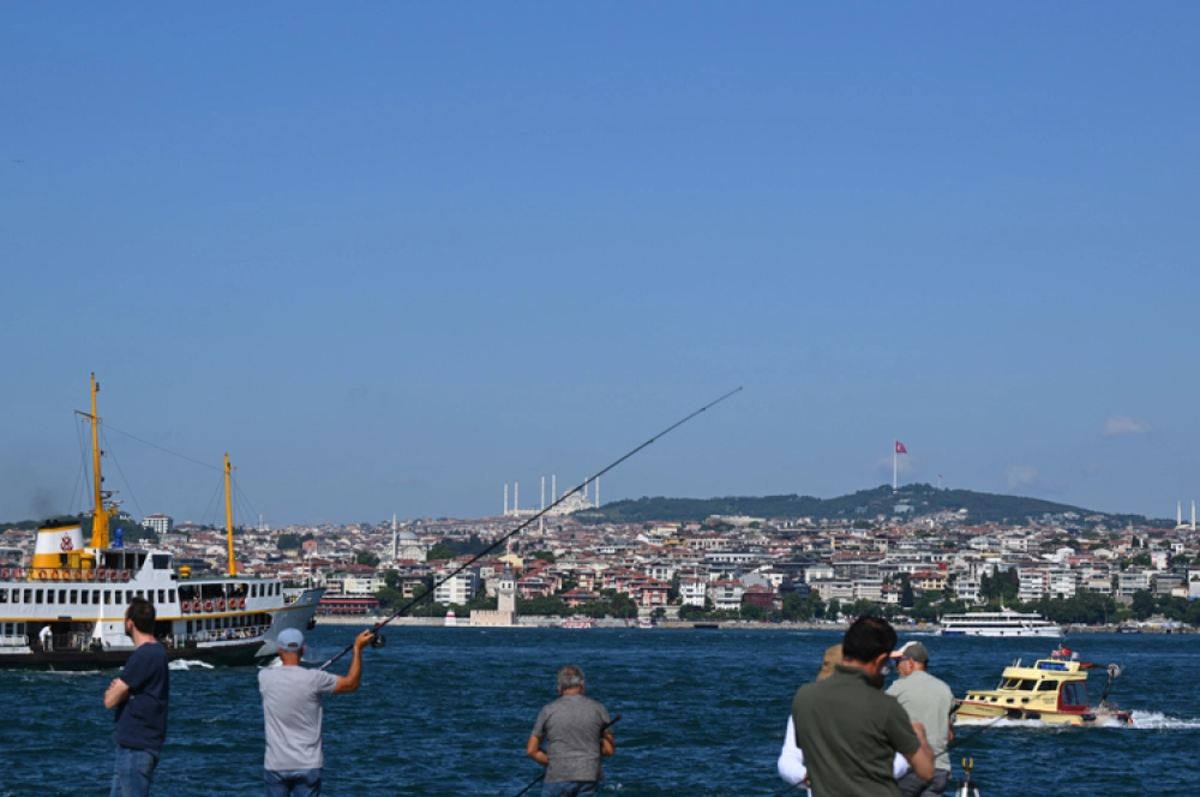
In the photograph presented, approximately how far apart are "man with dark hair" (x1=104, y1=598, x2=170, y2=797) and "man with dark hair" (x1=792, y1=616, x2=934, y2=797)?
3.11 meters

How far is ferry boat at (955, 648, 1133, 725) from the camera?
25219mm

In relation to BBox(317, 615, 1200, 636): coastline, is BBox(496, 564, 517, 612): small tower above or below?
above

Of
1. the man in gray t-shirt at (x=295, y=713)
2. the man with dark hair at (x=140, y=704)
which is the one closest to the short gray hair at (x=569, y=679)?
the man in gray t-shirt at (x=295, y=713)

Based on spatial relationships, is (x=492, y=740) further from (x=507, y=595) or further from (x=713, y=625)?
(x=507, y=595)

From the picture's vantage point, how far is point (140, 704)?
23.2ft

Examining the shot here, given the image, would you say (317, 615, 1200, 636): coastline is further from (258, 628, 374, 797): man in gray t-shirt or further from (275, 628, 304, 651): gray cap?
(275, 628, 304, 651): gray cap

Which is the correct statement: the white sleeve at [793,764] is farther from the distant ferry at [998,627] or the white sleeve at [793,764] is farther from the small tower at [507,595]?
the small tower at [507,595]

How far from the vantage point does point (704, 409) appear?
12.4 meters

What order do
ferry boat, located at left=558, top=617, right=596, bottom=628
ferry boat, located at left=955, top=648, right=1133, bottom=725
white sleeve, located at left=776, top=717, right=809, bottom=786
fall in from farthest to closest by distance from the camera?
1. ferry boat, located at left=558, top=617, right=596, bottom=628
2. ferry boat, located at left=955, top=648, right=1133, bottom=725
3. white sleeve, located at left=776, top=717, right=809, bottom=786

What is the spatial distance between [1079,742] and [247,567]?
527ft

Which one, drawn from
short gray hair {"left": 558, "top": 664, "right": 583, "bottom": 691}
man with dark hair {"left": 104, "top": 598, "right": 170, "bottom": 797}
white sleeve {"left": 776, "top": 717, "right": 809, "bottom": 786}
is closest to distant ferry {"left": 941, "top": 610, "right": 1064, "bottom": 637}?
short gray hair {"left": 558, "top": 664, "right": 583, "bottom": 691}

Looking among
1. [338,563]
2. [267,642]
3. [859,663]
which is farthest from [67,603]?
[338,563]

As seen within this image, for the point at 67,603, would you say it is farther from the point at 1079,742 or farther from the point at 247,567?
the point at 247,567

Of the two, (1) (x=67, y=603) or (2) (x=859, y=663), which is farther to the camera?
(1) (x=67, y=603)
